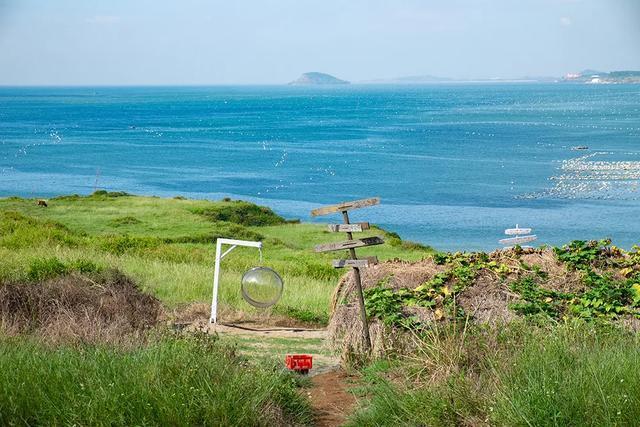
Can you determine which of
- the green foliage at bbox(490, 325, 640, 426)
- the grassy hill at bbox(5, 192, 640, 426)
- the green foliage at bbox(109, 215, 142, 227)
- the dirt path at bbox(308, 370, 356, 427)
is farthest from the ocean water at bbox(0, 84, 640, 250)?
the green foliage at bbox(490, 325, 640, 426)

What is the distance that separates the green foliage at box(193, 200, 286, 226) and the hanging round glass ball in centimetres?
3037

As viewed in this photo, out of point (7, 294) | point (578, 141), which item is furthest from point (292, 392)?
point (578, 141)

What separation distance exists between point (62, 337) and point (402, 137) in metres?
123

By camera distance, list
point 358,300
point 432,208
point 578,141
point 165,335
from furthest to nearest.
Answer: point 578,141, point 432,208, point 358,300, point 165,335

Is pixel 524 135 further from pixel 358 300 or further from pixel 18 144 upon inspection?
pixel 358 300

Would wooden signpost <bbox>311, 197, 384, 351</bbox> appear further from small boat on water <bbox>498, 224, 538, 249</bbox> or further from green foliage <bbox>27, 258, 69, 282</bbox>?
small boat on water <bbox>498, 224, 538, 249</bbox>

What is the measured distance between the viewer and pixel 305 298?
68.2 feet

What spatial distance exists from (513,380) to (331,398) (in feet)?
9.18

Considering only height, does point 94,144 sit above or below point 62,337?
below

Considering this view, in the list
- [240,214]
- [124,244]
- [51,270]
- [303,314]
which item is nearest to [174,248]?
[124,244]

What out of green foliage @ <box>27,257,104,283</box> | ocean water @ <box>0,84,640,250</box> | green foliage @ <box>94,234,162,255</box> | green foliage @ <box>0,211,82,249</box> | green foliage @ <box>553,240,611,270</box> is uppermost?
green foliage @ <box>553,240,611,270</box>

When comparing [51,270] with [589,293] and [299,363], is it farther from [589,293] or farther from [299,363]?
[589,293]

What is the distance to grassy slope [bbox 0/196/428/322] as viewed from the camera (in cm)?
2097

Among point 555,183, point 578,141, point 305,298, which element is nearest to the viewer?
point 305,298
